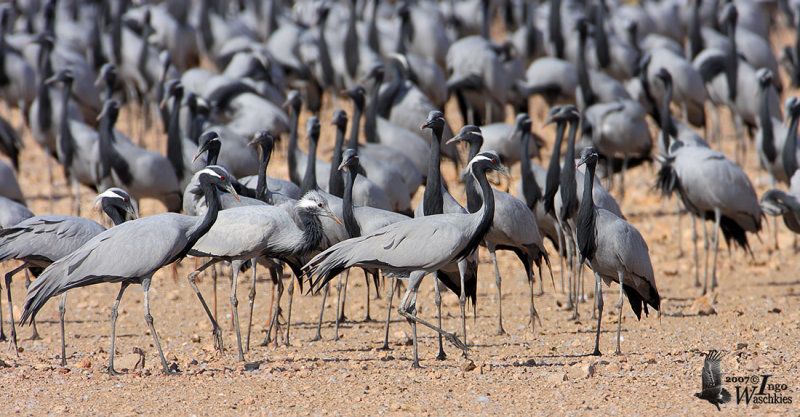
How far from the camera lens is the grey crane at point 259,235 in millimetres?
7652

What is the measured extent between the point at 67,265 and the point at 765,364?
4724mm

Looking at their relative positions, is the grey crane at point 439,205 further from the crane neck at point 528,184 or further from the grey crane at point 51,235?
the grey crane at point 51,235

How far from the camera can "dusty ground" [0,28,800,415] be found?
20.6ft

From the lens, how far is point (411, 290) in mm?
7480

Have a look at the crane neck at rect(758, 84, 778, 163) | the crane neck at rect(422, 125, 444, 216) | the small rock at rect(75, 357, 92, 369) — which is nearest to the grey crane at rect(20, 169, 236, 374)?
the small rock at rect(75, 357, 92, 369)

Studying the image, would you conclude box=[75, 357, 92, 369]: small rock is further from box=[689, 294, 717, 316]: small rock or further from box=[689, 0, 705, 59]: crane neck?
box=[689, 0, 705, 59]: crane neck

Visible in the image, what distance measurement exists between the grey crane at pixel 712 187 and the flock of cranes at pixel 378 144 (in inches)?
1.1

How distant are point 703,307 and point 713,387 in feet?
11.6

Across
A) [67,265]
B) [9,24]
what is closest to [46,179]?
[9,24]

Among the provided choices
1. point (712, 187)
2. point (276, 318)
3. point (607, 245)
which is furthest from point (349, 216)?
point (712, 187)

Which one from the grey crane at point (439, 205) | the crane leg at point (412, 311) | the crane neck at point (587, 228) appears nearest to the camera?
the crane leg at point (412, 311)

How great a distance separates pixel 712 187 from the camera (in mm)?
11016

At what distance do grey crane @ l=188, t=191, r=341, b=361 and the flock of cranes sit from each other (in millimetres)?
18

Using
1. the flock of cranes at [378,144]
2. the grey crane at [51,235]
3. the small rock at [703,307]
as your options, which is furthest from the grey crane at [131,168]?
the small rock at [703,307]
